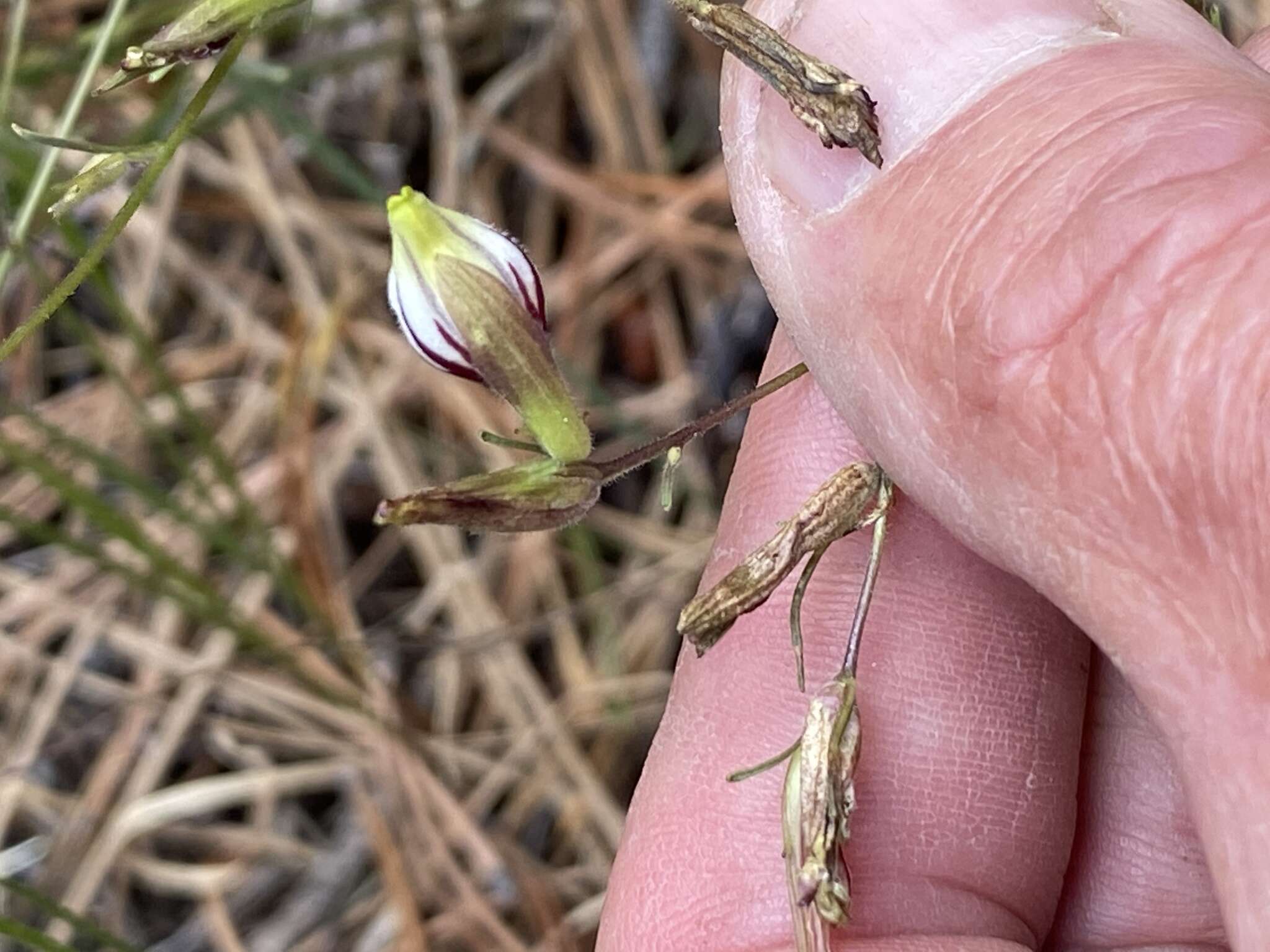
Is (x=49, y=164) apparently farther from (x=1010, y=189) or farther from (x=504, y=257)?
(x=1010, y=189)

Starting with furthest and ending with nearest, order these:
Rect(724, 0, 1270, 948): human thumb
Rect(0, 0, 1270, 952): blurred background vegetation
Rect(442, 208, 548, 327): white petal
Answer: Rect(0, 0, 1270, 952): blurred background vegetation < Rect(442, 208, 548, 327): white petal < Rect(724, 0, 1270, 948): human thumb

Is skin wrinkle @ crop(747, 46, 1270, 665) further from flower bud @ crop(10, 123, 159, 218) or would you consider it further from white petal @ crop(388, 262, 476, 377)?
flower bud @ crop(10, 123, 159, 218)

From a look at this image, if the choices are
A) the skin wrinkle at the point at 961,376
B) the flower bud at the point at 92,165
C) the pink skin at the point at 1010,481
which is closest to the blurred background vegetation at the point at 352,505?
the pink skin at the point at 1010,481

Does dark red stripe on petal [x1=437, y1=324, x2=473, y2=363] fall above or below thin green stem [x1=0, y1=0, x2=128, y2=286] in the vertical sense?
below

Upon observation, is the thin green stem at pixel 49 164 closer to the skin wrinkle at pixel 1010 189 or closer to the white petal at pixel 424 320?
the white petal at pixel 424 320

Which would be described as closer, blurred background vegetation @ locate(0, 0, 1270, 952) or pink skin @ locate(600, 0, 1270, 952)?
pink skin @ locate(600, 0, 1270, 952)

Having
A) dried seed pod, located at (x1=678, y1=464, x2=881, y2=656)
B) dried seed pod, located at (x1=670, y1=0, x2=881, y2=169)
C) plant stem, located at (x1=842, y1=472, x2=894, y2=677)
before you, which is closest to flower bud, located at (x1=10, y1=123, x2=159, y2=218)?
dried seed pod, located at (x1=670, y1=0, x2=881, y2=169)

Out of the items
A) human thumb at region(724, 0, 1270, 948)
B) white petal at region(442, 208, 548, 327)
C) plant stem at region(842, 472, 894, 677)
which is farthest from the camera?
plant stem at region(842, 472, 894, 677)

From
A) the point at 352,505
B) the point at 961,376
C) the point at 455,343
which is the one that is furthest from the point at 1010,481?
the point at 352,505

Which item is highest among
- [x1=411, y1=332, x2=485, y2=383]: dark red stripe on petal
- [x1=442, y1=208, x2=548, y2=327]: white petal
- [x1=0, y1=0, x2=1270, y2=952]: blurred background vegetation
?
[x1=442, y1=208, x2=548, y2=327]: white petal
